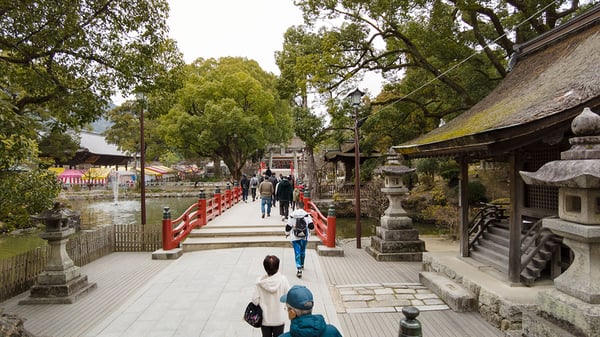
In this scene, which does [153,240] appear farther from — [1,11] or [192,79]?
[192,79]

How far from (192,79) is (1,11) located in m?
28.4

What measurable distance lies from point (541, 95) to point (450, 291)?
368 cm

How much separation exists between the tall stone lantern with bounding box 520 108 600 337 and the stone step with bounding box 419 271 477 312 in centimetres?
218

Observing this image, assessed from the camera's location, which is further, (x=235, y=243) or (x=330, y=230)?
(x=235, y=243)

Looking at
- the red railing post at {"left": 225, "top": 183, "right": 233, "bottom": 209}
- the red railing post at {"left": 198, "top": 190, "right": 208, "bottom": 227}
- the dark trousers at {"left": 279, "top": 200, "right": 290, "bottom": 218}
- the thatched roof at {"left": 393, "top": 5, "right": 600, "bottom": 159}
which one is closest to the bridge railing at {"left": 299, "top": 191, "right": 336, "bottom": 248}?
the dark trousers at {"left": 279, "top": 200, "right": 290, "bottom": 218}

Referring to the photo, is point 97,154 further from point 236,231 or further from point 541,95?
point 541,95

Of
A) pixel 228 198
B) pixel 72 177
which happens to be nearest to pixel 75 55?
pixel 228 198

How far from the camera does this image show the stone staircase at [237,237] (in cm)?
1067

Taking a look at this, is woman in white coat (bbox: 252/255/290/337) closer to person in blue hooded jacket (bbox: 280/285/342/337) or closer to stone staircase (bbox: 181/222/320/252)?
person in blue hooded jacket (bbox: 280/285/342/337)

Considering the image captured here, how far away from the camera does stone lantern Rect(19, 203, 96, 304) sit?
6746 mm

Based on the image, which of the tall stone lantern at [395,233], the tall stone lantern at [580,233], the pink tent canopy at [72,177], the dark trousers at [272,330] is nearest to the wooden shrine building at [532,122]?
the tall stone lantern at [580,233]

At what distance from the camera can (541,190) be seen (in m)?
7.16

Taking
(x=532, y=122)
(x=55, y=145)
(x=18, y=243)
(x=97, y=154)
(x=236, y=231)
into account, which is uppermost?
(x=97, y=154)

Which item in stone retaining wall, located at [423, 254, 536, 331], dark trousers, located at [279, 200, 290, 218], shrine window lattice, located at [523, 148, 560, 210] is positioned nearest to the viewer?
stone retaining wall, located at [423, 254, 536, 331]
